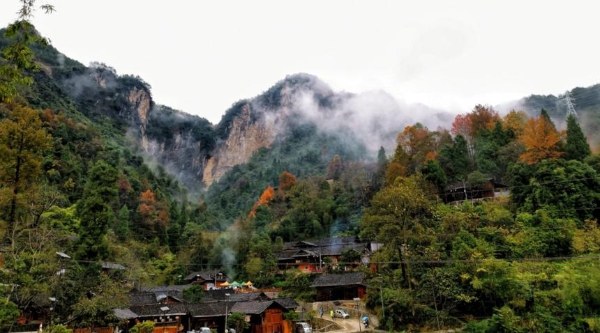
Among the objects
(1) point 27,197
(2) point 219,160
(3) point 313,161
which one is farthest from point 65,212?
(2) point 219,160

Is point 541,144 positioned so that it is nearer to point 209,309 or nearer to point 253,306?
point 253,306

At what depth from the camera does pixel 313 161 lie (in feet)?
375

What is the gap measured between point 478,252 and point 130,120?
11279cm

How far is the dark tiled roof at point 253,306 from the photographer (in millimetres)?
33213

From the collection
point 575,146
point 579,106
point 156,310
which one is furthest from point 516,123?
point 156,310

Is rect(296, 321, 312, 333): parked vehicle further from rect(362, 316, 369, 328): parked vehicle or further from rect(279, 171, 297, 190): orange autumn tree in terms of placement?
rect(279, 171, 297, 190): orange autumn tree

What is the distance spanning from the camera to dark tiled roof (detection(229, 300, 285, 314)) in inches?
1308

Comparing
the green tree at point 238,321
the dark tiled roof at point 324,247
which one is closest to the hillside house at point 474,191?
the dark tiled roof at point 324,247

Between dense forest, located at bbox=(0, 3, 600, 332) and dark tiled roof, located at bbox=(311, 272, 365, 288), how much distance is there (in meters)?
1.70

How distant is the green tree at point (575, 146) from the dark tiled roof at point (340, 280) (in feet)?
70.1

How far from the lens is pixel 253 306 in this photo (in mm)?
34094

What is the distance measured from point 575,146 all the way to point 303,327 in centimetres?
2816

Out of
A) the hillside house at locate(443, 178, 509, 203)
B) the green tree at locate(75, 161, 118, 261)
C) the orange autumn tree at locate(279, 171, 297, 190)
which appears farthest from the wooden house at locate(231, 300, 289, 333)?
the orange autumn tree at locate(279, 171, 297, 190)

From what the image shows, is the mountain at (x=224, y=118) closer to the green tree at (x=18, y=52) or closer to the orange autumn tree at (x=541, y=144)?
the orange autumn tree at (x=541, y=144)
